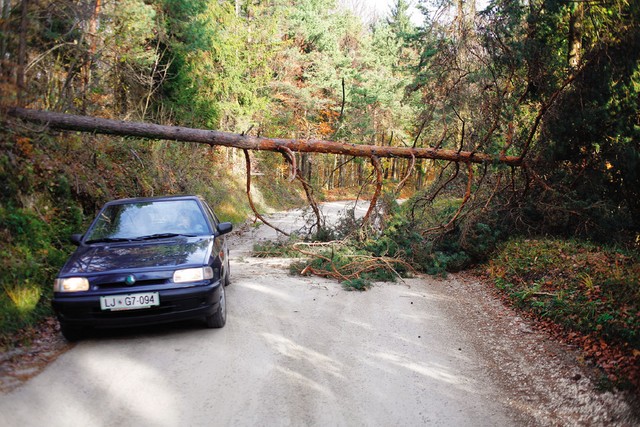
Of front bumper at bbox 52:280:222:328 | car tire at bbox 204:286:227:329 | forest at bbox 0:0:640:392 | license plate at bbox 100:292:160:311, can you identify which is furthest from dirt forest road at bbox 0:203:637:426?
forest at bbox 0:0:640:392

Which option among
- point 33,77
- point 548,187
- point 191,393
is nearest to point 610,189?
point 548,187

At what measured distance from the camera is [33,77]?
960 centimetres

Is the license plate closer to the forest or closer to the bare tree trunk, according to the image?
the forest

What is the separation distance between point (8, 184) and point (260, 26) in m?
22.4

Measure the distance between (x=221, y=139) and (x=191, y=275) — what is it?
15.2 feet

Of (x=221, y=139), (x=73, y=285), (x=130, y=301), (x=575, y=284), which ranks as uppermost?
(x=221, y=139)

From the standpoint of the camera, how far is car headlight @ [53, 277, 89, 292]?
17.1ft

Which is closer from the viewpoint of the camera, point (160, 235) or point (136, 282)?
point (136, 282)

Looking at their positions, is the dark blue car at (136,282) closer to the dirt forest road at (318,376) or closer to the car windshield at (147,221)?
the car windshield at (147,221)

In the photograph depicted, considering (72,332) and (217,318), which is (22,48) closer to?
(72,332)

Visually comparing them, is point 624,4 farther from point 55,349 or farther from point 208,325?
point 55,349

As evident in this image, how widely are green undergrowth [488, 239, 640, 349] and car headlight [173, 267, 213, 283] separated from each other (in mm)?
4806

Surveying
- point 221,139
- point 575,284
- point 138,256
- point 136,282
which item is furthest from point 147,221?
point 575,284

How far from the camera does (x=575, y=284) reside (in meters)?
7.09
